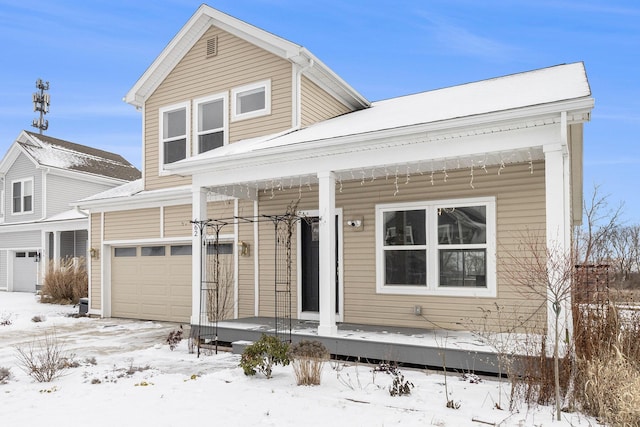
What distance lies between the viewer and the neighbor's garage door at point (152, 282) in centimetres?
1269

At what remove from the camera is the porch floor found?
683 cm

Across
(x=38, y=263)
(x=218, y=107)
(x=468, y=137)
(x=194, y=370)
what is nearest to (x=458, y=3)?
(x=218, y=107)

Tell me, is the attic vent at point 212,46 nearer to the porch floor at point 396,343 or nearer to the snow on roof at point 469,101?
the snow on roof at point 469,101

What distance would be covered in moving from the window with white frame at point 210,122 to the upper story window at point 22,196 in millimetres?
14542

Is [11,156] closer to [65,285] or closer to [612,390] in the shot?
[65,285]

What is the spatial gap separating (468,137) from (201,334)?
586 cm

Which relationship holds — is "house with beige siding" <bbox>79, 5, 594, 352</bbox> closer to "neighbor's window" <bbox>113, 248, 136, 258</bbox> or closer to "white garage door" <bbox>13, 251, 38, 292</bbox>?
"neighbor's window" <bbox>113, 248, 136, 258</bbox>

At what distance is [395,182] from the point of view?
9.41m

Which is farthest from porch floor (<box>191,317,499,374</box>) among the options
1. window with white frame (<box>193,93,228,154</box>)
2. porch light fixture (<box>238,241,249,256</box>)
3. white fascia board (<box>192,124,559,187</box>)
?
window with white frame (<box>193,93,228,154</box>)

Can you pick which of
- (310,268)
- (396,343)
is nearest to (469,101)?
(396,343)

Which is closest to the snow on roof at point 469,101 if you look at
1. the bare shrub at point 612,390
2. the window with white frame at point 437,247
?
the window with white frame at point 437,247

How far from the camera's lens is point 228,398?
19.4 ft

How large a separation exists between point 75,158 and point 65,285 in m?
9.89

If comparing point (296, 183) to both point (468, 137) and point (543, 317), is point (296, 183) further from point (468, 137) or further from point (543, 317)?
point (543, 317)
